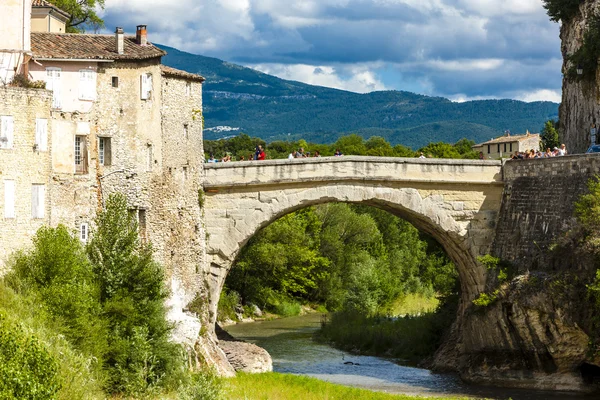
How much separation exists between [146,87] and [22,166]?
475 cm

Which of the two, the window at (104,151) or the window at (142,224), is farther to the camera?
the window at (142,224)

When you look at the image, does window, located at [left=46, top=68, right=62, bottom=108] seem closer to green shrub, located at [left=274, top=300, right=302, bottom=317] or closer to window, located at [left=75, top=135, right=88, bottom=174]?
window, located at [left=75, top=135, right=88, bottom=174]

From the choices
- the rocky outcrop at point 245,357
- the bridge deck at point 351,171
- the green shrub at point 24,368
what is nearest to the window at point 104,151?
the bridge deck at point 351,171

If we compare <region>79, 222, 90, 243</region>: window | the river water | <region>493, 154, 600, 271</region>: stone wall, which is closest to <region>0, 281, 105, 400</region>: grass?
<region>79, 222, 90, 243</region>: window

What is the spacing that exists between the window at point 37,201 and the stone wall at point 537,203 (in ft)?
52.3

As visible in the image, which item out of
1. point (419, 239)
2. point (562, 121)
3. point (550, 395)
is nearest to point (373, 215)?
point (419, 239)

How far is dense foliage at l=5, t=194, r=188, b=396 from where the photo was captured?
30.3 m

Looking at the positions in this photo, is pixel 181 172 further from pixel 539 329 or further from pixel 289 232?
pixel 289 232

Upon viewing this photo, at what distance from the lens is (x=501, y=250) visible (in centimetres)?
4047

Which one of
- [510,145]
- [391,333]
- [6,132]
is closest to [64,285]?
[6,132]

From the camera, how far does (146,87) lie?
3506cm

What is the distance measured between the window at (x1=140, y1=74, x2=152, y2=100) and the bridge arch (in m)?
4.33

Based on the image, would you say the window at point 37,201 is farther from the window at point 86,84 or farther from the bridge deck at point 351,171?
the bridge deck at point 351,171

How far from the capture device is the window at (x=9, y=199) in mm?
31938
